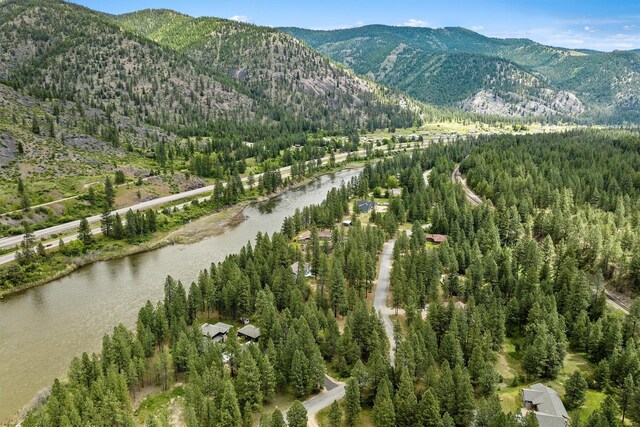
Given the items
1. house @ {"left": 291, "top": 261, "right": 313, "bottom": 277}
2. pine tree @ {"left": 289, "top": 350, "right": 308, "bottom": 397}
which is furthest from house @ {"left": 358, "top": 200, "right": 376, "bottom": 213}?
pine tree @ {"left": 289, "top": 350, "right": 308, "bottom": 397}

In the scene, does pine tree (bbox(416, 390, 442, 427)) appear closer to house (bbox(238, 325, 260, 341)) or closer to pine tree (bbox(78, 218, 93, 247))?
house (bbox(238, 325, 260, 341))

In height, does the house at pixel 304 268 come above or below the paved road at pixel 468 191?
below

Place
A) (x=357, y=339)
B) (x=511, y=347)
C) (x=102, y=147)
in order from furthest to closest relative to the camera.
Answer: (x=102, y=147) < (x=511, y=347) < (x=357, y=339)

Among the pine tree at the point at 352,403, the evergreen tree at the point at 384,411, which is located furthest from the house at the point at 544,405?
the pine tree at the point at 352,403

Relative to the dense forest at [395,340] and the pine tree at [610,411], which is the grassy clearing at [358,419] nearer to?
the dense forest at [395,340]

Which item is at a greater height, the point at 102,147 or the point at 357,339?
the point at 102,147

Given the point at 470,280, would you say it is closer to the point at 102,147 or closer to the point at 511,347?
the point at 511,347

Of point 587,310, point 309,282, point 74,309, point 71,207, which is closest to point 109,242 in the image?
point 71,207
